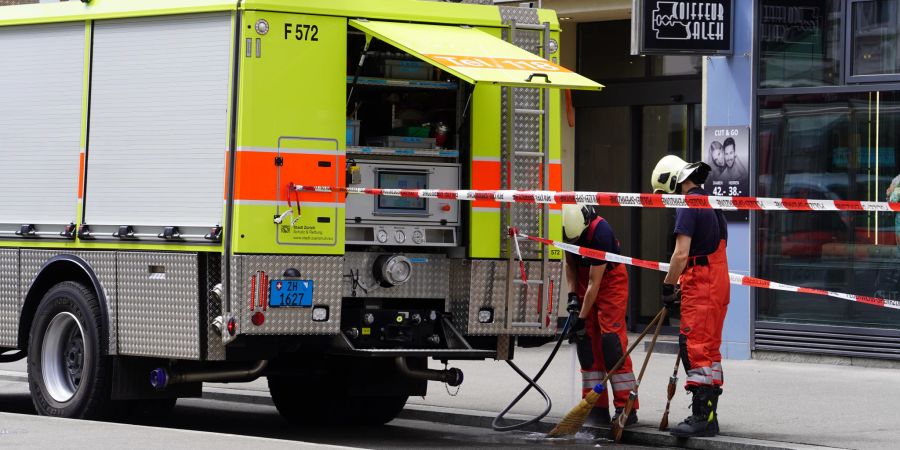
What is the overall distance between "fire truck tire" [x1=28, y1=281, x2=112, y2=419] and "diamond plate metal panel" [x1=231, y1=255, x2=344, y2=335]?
1.47 meters

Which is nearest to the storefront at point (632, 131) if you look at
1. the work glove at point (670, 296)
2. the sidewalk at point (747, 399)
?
the sidewalk at point (747, 399)

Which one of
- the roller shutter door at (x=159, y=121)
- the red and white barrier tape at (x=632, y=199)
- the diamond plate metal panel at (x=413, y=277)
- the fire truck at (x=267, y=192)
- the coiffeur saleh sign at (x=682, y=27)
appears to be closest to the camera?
the red and white barrier tape at (x=632, y=199)

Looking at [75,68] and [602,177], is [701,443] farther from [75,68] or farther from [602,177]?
[602,177]

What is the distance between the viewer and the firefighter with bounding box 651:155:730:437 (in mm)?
10766

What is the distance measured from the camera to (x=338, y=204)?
1062 centimetres

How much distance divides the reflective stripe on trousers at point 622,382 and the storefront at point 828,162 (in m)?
5.30

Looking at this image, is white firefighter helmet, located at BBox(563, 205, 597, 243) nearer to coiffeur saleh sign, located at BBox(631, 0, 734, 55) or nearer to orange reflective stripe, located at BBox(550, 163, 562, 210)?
orange reflective stripe, located at BBox(550, 163, 562, 210)

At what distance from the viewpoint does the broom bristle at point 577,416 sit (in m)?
11.2

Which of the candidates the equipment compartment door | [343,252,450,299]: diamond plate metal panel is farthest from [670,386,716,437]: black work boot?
the equipment compartment door

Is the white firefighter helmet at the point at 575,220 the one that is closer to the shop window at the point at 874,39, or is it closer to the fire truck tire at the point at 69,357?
the fire truck tire at the point at 69,357

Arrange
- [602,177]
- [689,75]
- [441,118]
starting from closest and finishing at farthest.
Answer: [441,118], [689,75], [602,177]

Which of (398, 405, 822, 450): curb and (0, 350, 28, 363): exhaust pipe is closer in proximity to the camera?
(398, 405, 822, 450): curb

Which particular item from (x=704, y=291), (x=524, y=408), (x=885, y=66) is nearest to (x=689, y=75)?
(x=885, y=66)

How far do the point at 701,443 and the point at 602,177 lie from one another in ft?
31.2
